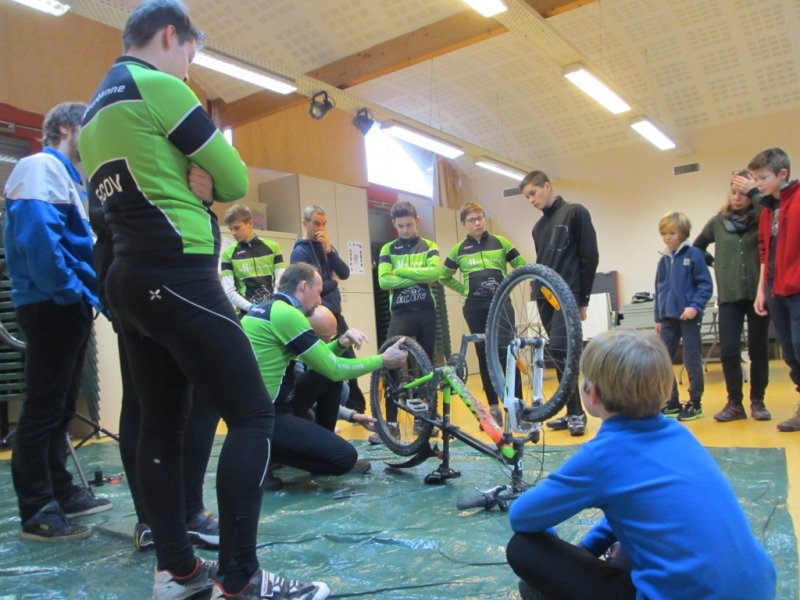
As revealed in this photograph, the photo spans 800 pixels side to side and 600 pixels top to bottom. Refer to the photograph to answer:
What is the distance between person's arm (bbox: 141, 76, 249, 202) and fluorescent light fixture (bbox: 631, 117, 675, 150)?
21.4 ft

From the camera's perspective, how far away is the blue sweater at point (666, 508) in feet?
2.92

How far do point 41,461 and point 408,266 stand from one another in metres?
2.18

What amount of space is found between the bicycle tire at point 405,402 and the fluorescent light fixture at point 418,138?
3.77 m

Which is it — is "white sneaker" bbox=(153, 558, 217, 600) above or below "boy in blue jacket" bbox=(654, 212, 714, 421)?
below

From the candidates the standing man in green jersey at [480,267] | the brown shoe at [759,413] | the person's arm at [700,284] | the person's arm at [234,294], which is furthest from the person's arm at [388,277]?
the brown shoe at [759,413]

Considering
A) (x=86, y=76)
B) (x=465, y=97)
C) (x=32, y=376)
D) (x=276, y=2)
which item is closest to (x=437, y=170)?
(x=465, y=97)

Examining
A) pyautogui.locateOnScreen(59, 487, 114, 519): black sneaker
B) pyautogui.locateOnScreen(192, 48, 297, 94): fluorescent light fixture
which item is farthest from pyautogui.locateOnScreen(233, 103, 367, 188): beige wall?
pyautogui.locateOnScreen(59, 487, 114, 519): black sneaker

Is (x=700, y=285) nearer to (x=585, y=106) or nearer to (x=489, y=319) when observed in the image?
(x=489, y=319)

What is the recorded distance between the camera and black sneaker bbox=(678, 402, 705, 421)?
3.55 metres

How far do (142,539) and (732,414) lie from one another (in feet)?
10.2

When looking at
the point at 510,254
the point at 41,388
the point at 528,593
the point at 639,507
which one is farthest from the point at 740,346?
the point at 41,388

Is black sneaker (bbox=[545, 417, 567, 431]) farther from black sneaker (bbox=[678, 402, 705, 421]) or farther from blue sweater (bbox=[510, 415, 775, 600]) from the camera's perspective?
blue sweater (bbox=[510, 415, 775, 600])

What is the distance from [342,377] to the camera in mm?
2031

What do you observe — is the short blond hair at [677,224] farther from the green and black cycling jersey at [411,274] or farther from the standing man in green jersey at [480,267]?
the green and black cycling jersey at [411,274]
